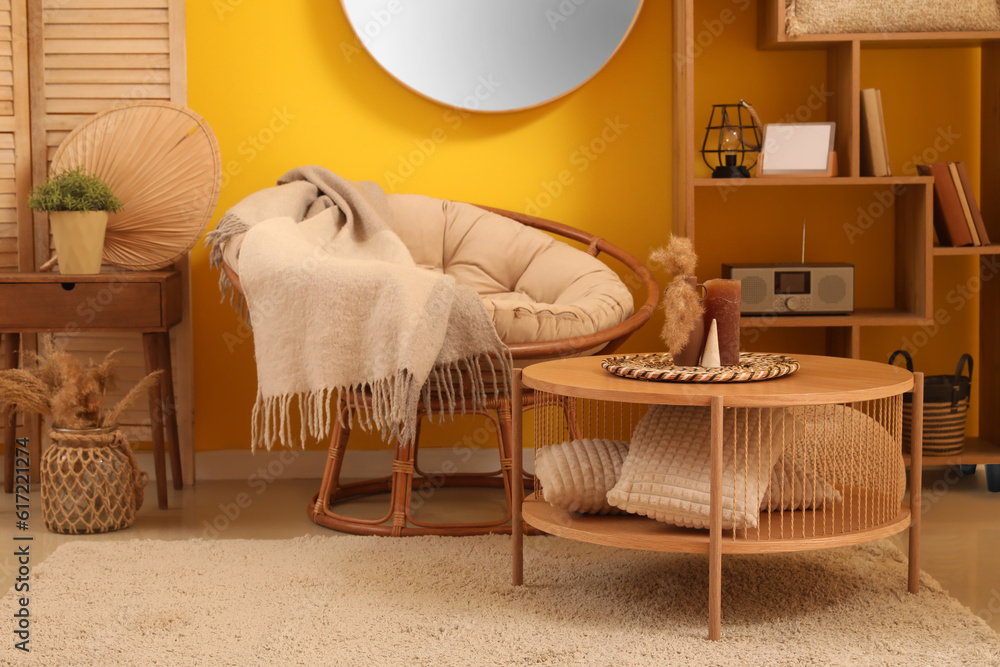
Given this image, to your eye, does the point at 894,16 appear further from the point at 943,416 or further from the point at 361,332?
the point at 361,332

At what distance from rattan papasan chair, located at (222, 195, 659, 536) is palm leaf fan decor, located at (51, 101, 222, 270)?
453mm

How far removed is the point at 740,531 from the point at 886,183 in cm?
137

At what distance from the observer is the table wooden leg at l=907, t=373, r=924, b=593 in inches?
65.6

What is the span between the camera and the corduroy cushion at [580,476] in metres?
1.67

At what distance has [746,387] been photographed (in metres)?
1.53

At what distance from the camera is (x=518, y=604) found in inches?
66.1

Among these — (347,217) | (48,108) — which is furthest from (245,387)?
(48,108)

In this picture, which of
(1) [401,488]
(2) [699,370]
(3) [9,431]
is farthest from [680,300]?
(3) [9,431]

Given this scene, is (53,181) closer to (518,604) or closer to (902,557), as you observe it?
(518,604)

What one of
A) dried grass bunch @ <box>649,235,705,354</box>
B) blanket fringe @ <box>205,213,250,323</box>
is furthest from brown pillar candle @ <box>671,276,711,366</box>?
blanket fringe @ <box>205,213,250,323</box>

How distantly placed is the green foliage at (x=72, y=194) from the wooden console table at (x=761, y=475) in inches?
55.3

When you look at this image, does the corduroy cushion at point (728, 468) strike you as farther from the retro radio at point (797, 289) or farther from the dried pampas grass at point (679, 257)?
the retro radio at point (797, 289)

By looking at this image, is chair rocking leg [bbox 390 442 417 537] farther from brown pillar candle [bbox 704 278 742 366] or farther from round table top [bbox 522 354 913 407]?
brown pillar candle [bbox 704 278 742 366]

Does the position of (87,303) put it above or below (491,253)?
below
